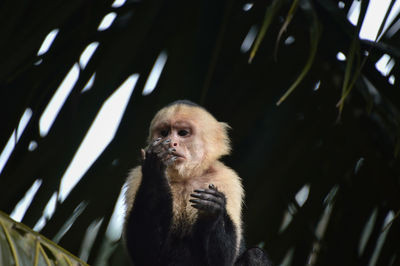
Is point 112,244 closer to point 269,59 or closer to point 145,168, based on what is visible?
point 145,168

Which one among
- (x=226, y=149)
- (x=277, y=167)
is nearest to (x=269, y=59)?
(x=277, y=167)

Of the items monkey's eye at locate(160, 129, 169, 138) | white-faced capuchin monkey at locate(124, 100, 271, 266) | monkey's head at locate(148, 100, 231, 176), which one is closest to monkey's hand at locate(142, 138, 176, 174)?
white-faced capuchin monkey at locate(124, 100, 271, 266)

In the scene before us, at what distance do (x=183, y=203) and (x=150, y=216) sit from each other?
34 cm

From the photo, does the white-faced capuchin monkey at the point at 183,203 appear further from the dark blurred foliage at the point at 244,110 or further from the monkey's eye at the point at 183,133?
the dark blurred foliage at the point at 244,110

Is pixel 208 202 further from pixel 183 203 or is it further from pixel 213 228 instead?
pixel 183 203

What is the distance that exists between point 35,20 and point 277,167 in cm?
130

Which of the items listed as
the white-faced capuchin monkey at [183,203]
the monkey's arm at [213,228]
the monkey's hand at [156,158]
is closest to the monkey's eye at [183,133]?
the white-faced capuchin monkey at [183,203]

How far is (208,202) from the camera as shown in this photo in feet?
10.1

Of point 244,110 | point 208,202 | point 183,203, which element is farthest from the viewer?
point 183,203

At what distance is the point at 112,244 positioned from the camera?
286 centimetres

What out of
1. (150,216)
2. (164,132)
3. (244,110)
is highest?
(244,110)

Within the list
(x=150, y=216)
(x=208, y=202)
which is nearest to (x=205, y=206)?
(x=208, y=202)

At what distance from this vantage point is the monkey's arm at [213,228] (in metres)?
3.08

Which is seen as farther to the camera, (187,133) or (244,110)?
(187,133)
